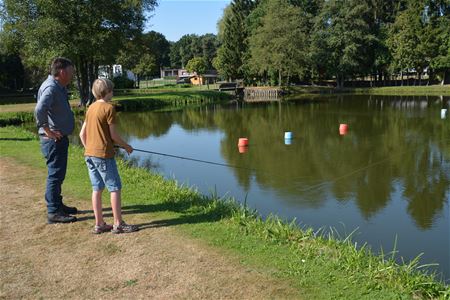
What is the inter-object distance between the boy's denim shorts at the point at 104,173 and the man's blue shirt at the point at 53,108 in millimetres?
703

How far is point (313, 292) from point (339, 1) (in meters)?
46.4

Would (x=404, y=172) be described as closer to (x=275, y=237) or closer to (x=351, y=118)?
(x=275, y=237)

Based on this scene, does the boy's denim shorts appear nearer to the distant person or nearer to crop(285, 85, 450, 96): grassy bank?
the distant person

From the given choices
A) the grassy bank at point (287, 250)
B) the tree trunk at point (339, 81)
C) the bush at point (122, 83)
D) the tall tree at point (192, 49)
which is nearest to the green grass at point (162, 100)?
the tree trunk at point (339, 81)

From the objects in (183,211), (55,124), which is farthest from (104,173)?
(183,211)

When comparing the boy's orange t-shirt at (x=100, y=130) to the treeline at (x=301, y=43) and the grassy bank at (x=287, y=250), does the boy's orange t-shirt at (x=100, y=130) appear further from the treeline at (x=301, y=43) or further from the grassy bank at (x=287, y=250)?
the treeline at (x=301, y=43)

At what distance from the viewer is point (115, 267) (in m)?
3.82

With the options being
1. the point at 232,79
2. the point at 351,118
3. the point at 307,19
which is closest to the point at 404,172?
the point at 351,118

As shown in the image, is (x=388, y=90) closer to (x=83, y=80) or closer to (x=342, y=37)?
(x=342, y=37)

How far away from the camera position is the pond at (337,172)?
21.1 feet

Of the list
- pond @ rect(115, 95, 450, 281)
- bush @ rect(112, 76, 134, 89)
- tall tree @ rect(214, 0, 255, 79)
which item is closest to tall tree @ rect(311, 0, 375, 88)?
tall tree @ rect(214, 0, 255, 79)

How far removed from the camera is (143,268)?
379 centimetres

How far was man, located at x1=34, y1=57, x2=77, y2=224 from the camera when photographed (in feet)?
15.3

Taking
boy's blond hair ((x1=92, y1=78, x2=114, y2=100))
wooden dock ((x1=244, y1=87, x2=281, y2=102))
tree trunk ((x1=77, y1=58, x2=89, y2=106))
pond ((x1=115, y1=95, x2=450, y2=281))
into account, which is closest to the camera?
boy's blond hair ((x1=92, y1=78, x2=114, y2=100))
